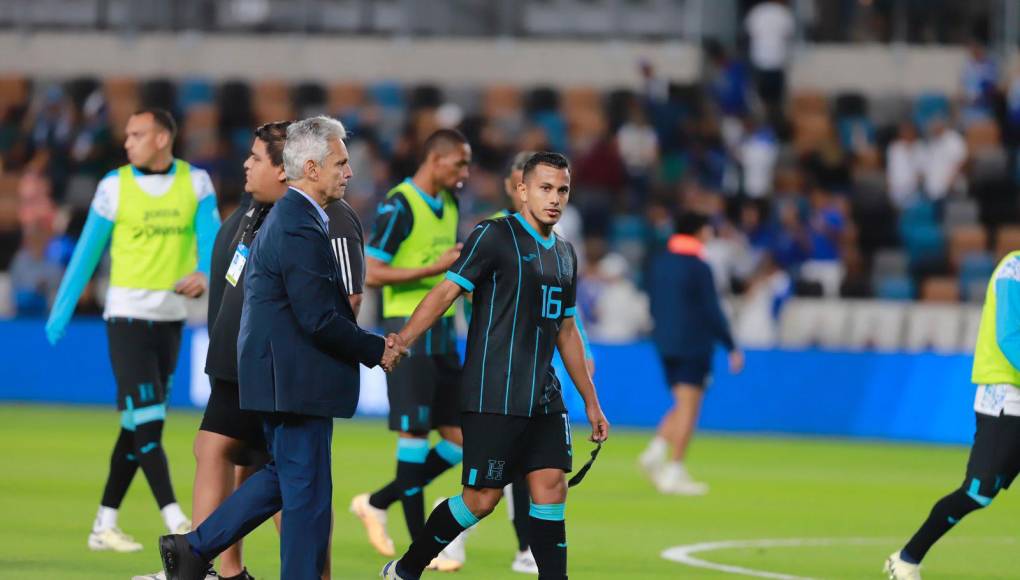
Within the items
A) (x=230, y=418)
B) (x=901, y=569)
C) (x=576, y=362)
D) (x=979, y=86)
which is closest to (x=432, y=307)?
(x=576, y=362)

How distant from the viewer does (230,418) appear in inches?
340

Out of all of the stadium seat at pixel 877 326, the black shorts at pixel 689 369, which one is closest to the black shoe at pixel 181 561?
the black shorts at pixel 689 369

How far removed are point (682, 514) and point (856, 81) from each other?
15.9 m

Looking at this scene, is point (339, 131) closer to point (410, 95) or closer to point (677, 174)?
A: point (677, 174)

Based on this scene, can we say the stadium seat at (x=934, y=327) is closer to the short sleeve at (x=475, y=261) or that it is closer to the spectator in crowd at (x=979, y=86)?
the spectator in crowd at (x=979, y=86)

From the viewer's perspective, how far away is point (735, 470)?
55.0 ft

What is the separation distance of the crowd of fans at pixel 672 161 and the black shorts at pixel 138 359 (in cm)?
1104

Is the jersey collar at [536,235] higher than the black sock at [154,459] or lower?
higher

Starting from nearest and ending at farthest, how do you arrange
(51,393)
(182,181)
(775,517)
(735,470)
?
(182,181), (775,517), (735,470), (51,393)

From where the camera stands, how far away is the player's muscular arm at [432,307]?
819 cm

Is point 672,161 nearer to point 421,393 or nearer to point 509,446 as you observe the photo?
point 421,393

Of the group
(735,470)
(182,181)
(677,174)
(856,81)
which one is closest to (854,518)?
(735,470)

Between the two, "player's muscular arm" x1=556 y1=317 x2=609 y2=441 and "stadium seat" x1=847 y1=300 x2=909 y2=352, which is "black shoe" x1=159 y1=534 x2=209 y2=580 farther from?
"stadium seat" x1=847 y1=300 x2=909 y2=352

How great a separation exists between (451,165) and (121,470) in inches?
102
